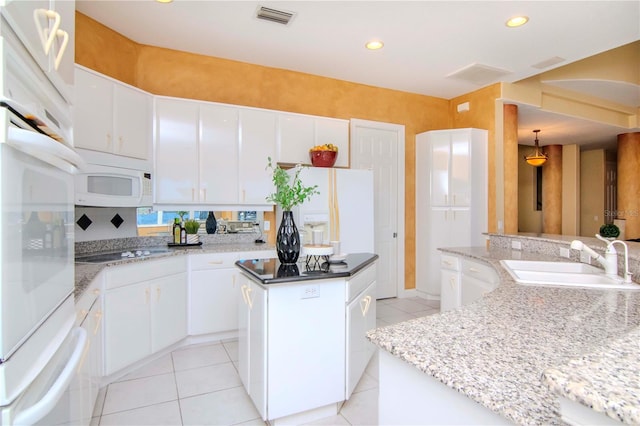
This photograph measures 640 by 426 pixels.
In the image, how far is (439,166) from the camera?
4738mm

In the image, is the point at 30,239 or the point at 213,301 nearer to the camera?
the point at 30,239

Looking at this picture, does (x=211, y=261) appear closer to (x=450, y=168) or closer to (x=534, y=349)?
(x=534, y=349)

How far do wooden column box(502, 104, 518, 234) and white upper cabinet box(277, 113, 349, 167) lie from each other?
6.99 ft

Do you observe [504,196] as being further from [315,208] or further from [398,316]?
[315,208]

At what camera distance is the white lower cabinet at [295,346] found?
1.97 meters

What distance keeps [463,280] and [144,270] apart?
104 inches

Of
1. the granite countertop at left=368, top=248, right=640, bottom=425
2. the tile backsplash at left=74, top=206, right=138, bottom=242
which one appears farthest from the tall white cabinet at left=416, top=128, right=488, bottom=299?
the tile backsplash at left=74, top=206, right=138, bottom=242

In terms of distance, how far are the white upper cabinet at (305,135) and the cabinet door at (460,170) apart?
1483 mm

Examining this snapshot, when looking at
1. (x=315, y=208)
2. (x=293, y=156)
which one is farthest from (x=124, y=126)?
(x=315, y=208)

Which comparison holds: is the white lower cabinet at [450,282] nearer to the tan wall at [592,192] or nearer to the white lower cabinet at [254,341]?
the white lower cabinet at [254,341]

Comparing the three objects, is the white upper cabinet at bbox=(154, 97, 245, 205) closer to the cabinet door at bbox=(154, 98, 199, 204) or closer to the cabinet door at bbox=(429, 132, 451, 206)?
the cabinet door at bbox=(154, 98, 199, 204)

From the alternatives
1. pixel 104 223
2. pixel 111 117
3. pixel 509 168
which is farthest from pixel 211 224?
pixel 509 168

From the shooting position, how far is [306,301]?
6.68 ft

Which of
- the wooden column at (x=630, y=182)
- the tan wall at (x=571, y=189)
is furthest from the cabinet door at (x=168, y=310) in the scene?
the tan wall at (x=571, y=189)
